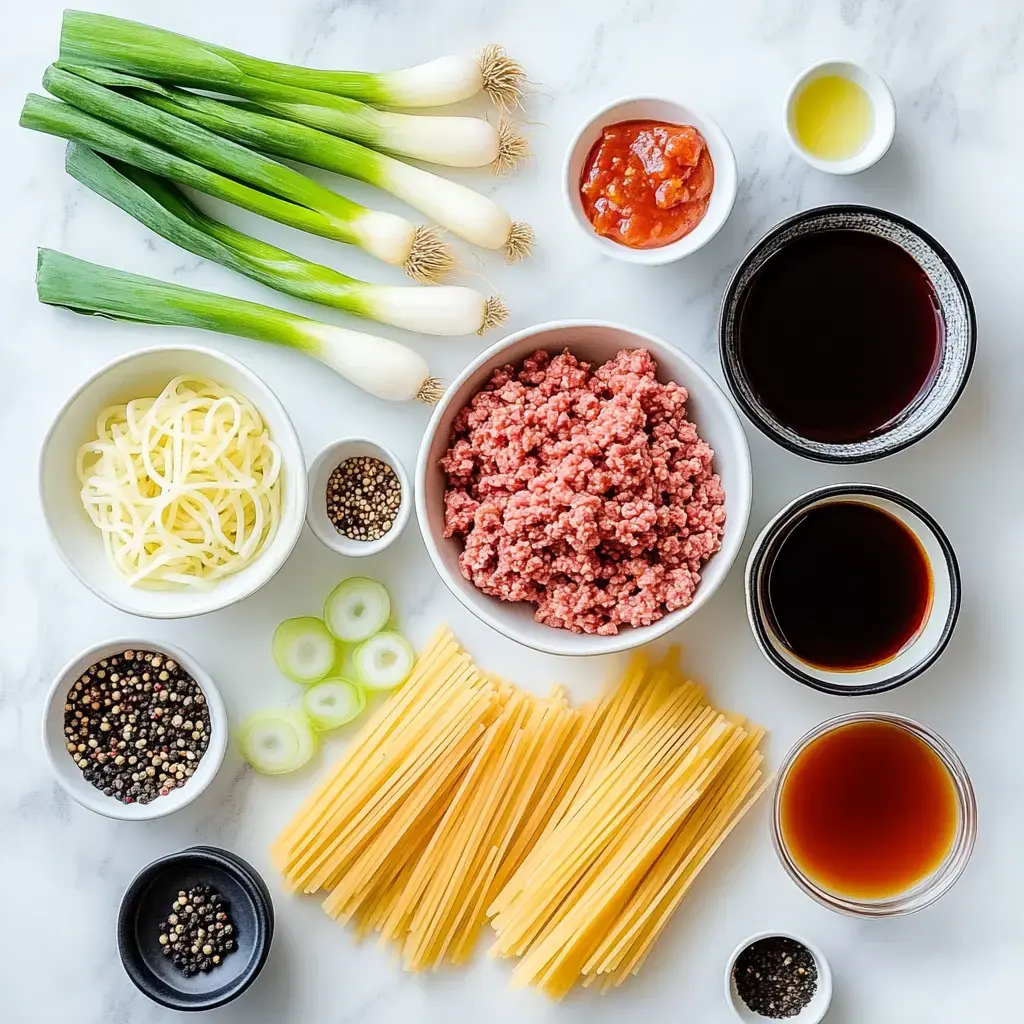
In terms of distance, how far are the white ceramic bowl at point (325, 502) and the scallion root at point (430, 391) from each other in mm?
142

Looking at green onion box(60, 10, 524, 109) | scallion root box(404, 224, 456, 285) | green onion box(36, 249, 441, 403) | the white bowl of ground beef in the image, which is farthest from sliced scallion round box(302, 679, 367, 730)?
green onion box(60, 10, 524, 109)

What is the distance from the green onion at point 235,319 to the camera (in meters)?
2.21

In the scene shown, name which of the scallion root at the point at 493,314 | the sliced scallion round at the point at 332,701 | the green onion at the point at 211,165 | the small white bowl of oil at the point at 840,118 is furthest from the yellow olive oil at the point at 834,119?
the sliced scallion round at the point at 332,701

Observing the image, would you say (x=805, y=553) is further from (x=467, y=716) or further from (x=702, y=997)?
(x=702, y=997)

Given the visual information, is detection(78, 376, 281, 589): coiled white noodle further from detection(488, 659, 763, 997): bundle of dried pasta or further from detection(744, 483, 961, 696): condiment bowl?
detection(744, 483, 961, 696): condiment bowl

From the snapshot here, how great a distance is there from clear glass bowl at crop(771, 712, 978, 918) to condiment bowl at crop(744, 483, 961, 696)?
0.47 ft

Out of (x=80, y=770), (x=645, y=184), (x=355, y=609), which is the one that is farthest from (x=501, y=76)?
(x=80, y=770)

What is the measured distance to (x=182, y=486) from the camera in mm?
2057

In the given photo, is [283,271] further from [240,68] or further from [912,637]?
[912,637]

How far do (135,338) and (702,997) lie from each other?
6.33 ft

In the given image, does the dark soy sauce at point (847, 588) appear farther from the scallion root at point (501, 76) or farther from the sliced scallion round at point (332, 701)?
the scallion root at point (501, 76)

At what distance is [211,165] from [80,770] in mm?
1305

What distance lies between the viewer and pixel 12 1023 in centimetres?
237

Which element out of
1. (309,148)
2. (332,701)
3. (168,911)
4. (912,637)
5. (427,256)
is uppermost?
(309,148)
